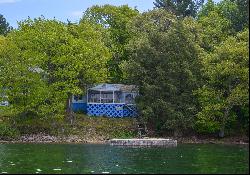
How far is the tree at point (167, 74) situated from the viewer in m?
58.7

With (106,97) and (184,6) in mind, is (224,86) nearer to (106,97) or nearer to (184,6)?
(106,97)

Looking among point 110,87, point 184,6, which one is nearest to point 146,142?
point 110,87

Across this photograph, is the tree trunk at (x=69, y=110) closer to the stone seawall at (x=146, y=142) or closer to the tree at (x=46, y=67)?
the tree at (x=46, y=67)

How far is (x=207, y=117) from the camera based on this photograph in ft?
189

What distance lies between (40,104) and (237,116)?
22.3 meters

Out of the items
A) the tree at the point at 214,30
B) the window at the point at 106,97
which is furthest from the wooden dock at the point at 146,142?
the tree at the point at 214,30

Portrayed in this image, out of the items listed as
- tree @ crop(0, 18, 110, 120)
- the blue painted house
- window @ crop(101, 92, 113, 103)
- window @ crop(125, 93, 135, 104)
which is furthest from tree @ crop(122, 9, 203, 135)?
window @ crop(101, 92, 113, 103)

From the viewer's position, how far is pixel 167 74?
6009 cm

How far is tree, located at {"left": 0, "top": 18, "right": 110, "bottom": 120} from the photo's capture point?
58.9 metres

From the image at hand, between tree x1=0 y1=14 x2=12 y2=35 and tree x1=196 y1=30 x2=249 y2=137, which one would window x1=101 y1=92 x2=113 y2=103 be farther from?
tree x1=0 y1=14 x2=12 y2=35

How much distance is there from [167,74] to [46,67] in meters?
13.9

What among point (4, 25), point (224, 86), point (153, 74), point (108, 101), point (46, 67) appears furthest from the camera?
point (4, 25)

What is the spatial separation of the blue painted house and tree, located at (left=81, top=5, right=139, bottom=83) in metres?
1.93

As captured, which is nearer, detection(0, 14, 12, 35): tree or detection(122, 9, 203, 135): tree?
detection(122, 9, 203, 135): tree
